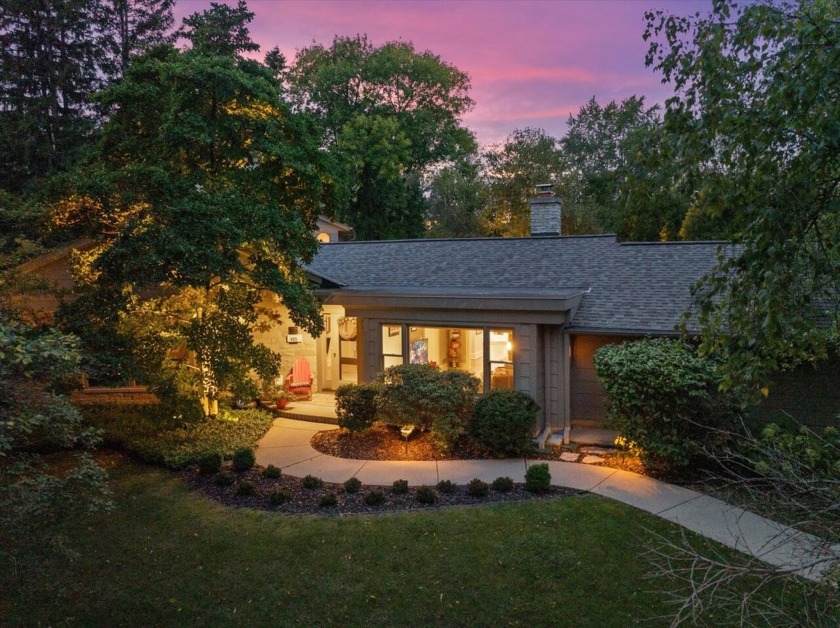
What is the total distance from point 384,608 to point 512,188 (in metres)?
30.3

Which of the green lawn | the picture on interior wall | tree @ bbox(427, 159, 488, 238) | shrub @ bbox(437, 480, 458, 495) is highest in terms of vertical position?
tree @ bbox(427, 159, 488, 238)

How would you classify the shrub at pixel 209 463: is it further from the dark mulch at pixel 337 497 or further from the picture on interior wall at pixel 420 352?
the picture on interior wall at pixel 420 352

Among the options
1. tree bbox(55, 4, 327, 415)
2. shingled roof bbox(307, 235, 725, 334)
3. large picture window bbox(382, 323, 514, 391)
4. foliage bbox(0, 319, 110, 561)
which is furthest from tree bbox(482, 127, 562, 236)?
foliage bbox(0, 319, 110, 561)

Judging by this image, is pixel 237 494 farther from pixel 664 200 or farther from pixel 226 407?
pixel 664 200

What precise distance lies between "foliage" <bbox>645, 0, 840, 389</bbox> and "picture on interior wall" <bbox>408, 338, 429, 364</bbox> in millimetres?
8302

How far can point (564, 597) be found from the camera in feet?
17.3

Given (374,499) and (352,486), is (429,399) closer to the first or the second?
(352,486)

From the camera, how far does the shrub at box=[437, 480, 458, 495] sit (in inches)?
311

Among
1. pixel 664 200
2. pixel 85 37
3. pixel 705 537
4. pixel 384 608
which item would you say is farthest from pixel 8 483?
pixel 85 37

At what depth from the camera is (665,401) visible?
27.1 ft

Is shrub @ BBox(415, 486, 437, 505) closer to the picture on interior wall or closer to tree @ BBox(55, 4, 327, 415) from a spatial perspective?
tree @ BBox(55, 4, 327, 415)

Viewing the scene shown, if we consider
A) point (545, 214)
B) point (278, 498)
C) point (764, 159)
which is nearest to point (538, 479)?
point (278, 498)

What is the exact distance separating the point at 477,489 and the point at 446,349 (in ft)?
13.9

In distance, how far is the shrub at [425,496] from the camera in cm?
752
